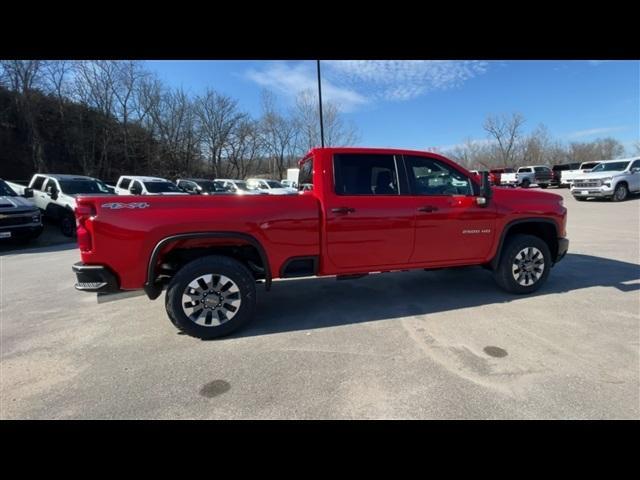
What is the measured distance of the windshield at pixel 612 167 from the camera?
57.4ft

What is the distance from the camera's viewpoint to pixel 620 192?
17.0m

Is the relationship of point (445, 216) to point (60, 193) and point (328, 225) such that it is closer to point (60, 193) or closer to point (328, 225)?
point (328, 225)

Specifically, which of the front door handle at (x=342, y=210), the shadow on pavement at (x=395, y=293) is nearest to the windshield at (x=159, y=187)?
the shadow on pavement at (x=395, y=293)

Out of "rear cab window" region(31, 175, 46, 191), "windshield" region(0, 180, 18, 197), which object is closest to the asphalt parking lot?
"windshield" region(0, 180, 18, 197)

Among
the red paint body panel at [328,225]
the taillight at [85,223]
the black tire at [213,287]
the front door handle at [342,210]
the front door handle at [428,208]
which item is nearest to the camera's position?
the taillight at [85,223]

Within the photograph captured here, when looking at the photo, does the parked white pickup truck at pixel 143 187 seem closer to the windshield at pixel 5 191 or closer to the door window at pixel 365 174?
the windshield at pixel 5 191

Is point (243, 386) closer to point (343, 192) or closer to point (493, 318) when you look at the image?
point (343, 192)

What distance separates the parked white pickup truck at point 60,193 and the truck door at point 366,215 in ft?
36.8

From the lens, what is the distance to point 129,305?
444 centimetres

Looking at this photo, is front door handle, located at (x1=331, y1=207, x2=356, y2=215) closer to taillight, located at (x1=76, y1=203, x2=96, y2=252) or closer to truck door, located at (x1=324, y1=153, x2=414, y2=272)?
truck door, located at (x1=324, y1=153, x2=414, y2=272)

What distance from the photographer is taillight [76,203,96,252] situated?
3039mm

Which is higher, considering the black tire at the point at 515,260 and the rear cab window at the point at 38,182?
the rear cab window at the point at 38,182

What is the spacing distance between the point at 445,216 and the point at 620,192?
19.7 meters
